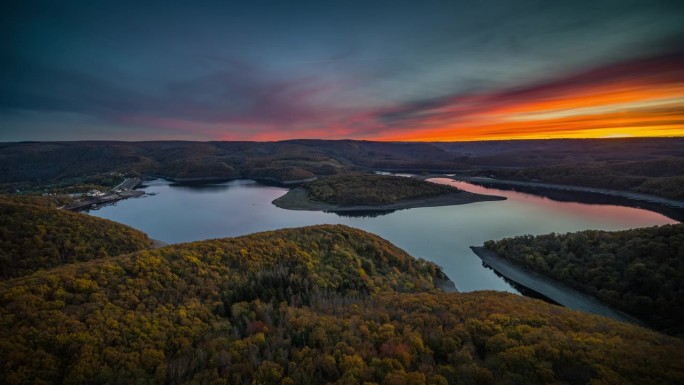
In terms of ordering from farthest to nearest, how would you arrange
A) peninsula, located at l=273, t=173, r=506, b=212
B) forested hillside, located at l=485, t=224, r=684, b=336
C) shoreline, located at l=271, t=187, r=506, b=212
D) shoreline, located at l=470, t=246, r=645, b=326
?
peninsula, located at l=273, t=173, r=506, b=212 < shoreline, located at l=271, t=187, r=506, b=212 < shoreline, located at l=470, t=246, r=645, b=326 < forested hillside, located at l=485, t=224, r=684, b=336

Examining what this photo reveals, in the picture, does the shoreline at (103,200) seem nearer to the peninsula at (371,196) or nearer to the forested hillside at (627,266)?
the peninsula at (371,196)

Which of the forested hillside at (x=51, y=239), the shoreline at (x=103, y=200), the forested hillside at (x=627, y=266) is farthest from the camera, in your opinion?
the shoreline at (x=103, y=200)

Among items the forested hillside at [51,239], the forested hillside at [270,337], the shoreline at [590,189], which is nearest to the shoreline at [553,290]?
the forested hillside at [270,337]

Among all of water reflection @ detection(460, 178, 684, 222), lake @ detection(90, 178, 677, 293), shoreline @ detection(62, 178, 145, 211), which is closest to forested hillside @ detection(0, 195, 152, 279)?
lake @ detection(90, 178, 677, 293)

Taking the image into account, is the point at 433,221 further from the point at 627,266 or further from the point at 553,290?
the point at 627,266

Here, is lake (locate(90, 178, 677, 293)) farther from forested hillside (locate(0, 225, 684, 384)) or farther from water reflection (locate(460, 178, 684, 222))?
forested hillside (locate(0, 225, 684, 384))

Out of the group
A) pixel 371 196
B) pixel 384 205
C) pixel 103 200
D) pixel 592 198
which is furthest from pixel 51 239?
pixel 592 198

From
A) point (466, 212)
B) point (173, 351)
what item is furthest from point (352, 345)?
point (466, 212)
